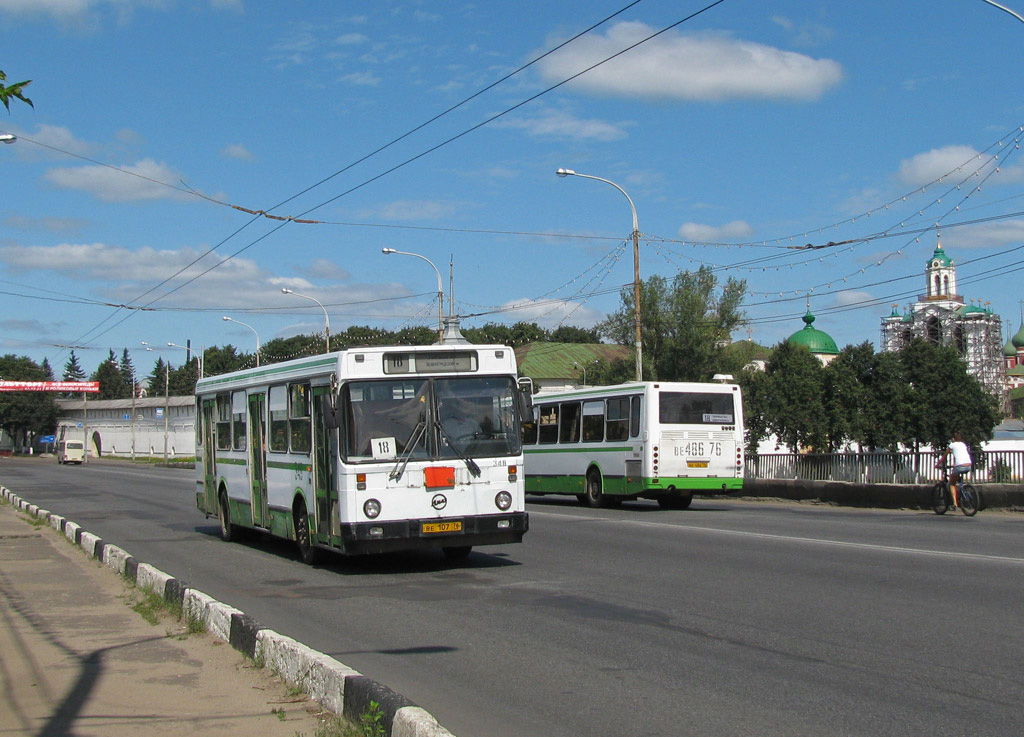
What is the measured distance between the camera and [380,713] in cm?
534

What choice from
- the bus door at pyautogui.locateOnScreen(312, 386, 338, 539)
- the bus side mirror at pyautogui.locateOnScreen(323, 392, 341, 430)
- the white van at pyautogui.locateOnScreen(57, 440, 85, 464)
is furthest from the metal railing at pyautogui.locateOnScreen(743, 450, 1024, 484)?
the white van at pyautogui.locateOnScreen(57, 440, 85, 464)

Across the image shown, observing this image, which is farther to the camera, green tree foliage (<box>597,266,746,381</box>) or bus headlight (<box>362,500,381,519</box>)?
green tree foliage (<box>597,266,746,381</box>)

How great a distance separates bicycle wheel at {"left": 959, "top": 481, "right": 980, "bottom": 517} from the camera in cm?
2141

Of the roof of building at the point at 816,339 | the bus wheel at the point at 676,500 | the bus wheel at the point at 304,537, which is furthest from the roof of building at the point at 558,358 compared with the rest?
the bus wheel at the point at 304,537

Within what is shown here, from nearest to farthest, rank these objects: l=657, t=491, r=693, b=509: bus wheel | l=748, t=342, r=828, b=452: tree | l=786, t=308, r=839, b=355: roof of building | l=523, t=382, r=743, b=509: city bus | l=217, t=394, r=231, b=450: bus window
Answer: l=217, t=394, r=231, b=450: bus window
l=523, t=382, r=743, b=509: city bus
l=657, t=491, r=693, b=509: bus wheel
l=748, t=342, r=828, b=452: tree
l=786, t=308, r=839, b=355: roof of building

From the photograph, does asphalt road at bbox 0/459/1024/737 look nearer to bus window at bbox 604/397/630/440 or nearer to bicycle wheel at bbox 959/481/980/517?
bicycle wheel at bbox 959/481/980/517

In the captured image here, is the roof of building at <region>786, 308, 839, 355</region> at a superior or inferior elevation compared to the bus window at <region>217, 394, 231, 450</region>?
superior

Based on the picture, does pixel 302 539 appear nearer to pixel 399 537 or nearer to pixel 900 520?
pixel 399 537

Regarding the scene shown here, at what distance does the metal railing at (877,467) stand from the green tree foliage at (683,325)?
29949mm

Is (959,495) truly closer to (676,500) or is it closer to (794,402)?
(676,500)

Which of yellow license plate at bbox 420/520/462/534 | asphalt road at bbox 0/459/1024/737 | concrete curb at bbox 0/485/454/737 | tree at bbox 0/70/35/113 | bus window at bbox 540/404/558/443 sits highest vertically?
tree at bbox 0/70/35/113

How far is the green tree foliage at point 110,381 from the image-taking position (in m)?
190

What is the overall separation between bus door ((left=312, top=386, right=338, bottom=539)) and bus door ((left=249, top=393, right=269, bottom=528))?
257cm

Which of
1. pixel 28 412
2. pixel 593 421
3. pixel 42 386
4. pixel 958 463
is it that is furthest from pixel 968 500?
pixel 28 412
